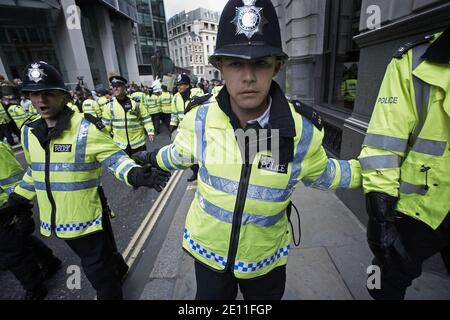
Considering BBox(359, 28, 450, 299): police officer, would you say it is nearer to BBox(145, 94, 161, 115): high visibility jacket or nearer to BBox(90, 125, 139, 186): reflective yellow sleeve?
BBox(90, 125, 139, 186): reflective yellow sleeve

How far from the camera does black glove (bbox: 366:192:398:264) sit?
1485 millimetres

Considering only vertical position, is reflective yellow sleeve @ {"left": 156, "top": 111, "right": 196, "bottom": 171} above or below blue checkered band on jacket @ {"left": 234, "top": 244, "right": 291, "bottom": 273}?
above

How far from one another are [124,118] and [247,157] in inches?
180

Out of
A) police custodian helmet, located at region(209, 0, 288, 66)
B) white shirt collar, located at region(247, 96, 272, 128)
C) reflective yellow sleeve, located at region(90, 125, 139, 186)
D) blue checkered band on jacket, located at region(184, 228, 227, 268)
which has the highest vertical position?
police custodian helmet, located at region(209, 0, 288, 66)

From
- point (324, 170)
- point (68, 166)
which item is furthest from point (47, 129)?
point (324, 170)

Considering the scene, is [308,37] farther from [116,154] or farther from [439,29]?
[116,154]

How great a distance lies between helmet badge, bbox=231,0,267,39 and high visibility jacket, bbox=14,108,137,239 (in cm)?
140

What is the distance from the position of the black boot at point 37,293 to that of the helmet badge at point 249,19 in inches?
128

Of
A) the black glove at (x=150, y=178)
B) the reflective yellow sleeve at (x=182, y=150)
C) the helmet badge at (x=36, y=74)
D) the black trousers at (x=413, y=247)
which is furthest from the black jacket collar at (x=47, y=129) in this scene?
the black trousers at (x=413, y=247)

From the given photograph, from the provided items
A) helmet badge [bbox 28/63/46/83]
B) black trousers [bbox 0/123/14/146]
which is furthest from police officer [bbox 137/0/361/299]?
black trousers [bbox 0/123/14/146]

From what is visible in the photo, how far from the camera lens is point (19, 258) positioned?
8.16 ft

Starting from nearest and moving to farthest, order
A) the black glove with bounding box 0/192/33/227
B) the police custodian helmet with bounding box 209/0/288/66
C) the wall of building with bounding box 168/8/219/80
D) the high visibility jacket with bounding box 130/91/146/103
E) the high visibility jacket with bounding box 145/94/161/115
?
the police custodian helmet with bounding box 209/0/288/66, the black glove with bounding box 0/192/33/227, the high visibility jacket with bounding box 130/91/146/103, the high visibility jacket with bounding box 145/94/161/115, the wall of building with bounding box 168/8/219/80

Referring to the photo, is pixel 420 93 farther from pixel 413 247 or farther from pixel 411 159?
pixel 413 247

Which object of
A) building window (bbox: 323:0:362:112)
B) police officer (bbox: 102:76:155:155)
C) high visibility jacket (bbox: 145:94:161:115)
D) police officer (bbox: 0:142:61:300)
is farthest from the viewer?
high visibility jacket (bbox: 145:94:161:115)
